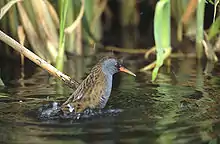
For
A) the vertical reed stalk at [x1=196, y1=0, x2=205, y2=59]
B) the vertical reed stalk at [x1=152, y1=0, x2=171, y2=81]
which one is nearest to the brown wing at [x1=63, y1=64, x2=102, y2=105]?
the vertical reed stalk at [x1=152, y1=0, x2=171, y2=81]

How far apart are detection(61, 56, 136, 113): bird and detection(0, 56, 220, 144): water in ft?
0.33

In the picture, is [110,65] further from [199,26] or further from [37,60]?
[199,26]

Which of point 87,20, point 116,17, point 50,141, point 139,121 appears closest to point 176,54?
point 87,20

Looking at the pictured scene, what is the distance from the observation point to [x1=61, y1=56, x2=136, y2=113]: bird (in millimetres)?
4172

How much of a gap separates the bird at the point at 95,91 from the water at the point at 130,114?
101 mm

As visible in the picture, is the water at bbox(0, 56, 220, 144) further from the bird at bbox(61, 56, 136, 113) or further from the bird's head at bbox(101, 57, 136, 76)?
the bird's head at bbox(101, 57, 136, 76)

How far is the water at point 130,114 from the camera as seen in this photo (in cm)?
367

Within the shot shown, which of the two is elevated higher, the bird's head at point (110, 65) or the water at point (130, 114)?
the bird's head at point (110, 65)

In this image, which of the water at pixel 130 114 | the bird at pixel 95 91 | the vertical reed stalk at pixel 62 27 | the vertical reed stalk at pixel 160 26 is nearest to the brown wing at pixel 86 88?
the bird at pixel 95 91

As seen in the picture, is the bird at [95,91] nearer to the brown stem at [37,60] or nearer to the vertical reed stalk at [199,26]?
the brown stem at [37,60]

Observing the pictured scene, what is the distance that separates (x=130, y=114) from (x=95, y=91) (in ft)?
0.95

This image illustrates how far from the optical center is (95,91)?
4.25m

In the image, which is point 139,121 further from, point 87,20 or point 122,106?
point 87,20

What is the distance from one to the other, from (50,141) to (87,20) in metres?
2.76
